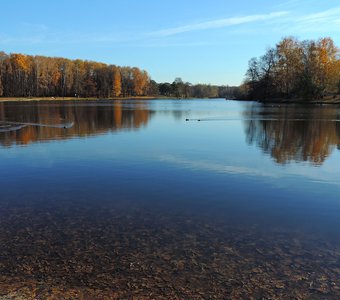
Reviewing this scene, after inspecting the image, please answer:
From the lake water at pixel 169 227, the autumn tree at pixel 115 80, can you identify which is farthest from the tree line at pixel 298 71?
the lake water at pixel 169 227

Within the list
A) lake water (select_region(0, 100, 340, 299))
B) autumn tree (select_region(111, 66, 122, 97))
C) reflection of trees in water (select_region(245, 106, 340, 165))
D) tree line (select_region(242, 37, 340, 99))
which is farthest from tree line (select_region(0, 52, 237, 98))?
lake water (select_region(0, 100, 340, 299))

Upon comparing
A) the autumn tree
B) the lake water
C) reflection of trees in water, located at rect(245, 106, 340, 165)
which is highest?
the autumn tree

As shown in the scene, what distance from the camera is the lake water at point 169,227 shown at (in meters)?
7.25

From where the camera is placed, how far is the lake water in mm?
7250

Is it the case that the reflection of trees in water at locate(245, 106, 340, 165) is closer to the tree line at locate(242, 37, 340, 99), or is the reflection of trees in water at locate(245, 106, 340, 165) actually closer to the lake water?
the lake water

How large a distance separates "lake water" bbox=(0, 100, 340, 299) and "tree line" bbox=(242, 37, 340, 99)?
315 feet

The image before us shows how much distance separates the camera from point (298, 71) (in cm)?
11694

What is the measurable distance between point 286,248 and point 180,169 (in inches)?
382

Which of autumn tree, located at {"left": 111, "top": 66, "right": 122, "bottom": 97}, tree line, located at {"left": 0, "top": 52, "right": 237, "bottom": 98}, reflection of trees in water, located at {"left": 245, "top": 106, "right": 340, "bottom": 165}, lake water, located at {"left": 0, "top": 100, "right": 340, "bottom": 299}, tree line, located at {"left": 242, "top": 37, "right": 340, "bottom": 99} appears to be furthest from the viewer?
autumn tree, located at {"left": 111, "top": 66, "right": 122, "bottom": 97}

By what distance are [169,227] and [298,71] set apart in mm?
118099

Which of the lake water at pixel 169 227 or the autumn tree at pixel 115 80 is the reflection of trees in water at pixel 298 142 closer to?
the lake water at pixel 169 227

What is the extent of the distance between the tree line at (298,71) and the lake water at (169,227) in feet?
315

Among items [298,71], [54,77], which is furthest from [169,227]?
[54,77]

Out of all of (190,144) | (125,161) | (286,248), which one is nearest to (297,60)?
(190,144)
